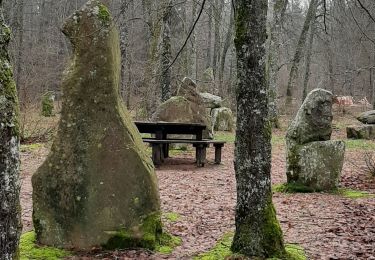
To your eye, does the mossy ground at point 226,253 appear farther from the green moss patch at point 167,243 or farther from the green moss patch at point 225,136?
the green moss patch at point 225,136

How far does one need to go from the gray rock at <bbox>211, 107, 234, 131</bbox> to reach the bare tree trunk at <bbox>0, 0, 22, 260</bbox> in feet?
56.6

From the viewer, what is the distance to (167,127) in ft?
37.6

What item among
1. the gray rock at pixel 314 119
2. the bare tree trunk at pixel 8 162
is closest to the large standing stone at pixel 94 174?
the bare tree trunk at pixel 8 162

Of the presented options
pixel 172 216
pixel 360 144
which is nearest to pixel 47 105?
pixel 360 144

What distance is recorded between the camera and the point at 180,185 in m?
9.16

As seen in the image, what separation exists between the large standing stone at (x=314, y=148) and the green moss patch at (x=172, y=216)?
2.79 metres

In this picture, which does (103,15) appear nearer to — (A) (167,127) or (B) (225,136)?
(A) (167,127)

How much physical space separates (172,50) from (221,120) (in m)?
7.52

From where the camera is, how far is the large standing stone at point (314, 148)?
8.40 metres

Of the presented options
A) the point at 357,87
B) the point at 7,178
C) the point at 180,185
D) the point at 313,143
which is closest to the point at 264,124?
the point at 7,178

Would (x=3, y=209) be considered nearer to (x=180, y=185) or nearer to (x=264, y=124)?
(x=264, y=124)

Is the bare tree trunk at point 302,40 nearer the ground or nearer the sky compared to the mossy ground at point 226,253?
nearer the sky

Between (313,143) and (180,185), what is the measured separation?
265 cm

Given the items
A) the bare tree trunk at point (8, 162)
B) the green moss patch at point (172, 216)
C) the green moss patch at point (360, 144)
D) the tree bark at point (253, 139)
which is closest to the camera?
the bare tree trunk at point (8, 162)
